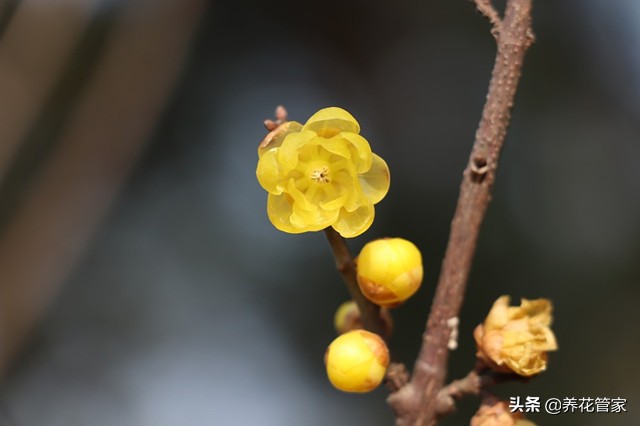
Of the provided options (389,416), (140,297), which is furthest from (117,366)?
(389,416)

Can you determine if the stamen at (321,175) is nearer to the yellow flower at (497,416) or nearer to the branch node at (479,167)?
the branch node at (479,167)

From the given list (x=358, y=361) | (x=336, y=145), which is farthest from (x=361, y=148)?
(x=358, y=361)

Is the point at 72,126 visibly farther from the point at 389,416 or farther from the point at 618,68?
the point at 618,68

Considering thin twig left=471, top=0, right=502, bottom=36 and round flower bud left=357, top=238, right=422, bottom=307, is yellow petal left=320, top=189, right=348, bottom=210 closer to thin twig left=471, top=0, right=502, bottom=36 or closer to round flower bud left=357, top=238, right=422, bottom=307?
round flower bud left=357, top=238, right=422, bottom=307

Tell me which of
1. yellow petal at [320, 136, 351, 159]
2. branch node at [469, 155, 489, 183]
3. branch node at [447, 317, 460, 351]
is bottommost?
branch node at [447, 317, 460, 351]

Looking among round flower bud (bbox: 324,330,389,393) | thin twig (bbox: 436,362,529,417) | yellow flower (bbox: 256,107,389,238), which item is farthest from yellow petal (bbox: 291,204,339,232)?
thin twig (bbox: 436,362,529,417)

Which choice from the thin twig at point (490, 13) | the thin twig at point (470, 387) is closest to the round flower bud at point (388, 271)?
the thin twig at point (470, 387)
